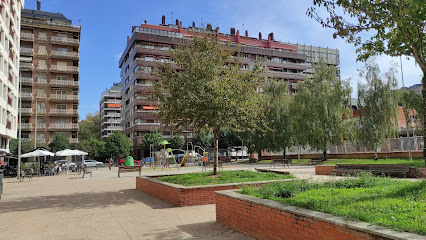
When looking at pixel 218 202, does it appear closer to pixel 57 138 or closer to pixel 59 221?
pixel 59 221

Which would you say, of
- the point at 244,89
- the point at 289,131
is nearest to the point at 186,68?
the point at 244,89

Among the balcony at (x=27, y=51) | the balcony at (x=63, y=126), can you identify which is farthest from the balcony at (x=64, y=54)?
the balcony at (x=63, y=126)

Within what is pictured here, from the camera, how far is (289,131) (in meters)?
35.2

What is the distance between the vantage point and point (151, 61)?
63.2 m

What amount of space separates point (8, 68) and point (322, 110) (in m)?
31.0

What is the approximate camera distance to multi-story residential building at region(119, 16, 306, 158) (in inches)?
2450

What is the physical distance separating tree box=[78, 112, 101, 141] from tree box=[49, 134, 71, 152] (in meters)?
41.0

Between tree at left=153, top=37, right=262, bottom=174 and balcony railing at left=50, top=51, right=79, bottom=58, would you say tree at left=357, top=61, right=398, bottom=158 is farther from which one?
balcony railing at left=50, top=51, right=79, bottom=58

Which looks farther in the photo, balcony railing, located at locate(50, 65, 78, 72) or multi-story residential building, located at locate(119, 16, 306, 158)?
multi-story residential building, located at locate(119, 16, 306, 158)

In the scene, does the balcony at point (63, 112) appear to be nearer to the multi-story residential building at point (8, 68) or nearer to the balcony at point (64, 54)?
the balcony at point (64, 54)

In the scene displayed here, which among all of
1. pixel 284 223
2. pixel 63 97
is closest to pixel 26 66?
pixel 63 97

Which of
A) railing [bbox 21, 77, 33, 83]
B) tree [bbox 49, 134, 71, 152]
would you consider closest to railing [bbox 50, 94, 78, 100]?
railing [bbox 21, 77, 33, 83]

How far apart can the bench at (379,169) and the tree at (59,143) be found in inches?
1820

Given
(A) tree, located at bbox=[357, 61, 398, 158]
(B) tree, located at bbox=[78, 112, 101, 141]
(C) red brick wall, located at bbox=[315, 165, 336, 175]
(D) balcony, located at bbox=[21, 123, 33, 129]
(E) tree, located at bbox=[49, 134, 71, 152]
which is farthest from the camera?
(B) tree, located at bbox=[78, 112, 101, 141]
